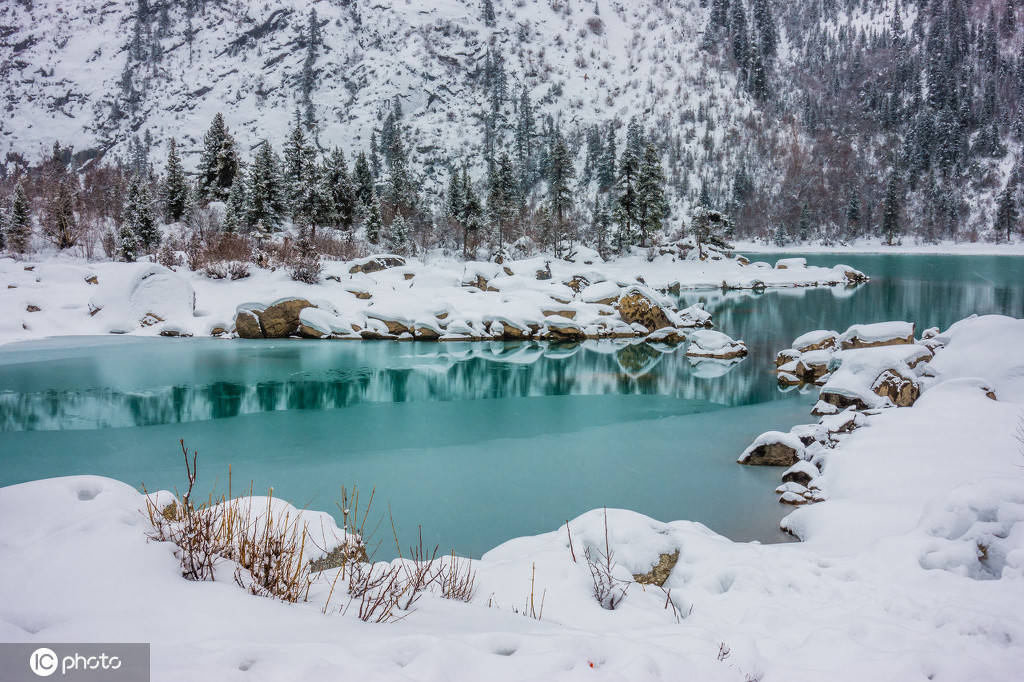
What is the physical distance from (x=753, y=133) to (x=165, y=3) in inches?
4826

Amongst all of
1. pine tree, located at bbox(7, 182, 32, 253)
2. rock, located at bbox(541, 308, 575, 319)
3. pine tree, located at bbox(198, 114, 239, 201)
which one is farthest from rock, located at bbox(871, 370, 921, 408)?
pine tree, located at bbox(198, 114, 239, 201)

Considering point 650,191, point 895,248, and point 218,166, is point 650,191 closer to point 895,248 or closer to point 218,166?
point 218,166

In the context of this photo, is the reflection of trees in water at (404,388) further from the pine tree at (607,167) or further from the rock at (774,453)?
the pine tree at (607,167)

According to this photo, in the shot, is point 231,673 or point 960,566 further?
point 960,566

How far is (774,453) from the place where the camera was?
9.48 m

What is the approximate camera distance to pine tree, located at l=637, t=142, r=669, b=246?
49.8 m

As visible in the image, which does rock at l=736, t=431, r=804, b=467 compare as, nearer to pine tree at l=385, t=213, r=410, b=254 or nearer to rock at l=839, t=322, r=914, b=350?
rock at l=839, t=322, r=914, b=350

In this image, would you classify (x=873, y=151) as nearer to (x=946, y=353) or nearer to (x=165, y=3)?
(x=946, y=353)

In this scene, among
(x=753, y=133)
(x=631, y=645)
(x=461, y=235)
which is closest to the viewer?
(x=631, y=645)

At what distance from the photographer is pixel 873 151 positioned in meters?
108

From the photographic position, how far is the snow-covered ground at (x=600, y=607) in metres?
2.38

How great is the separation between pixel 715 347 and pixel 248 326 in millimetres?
19999

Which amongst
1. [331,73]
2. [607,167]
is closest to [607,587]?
[607,167]

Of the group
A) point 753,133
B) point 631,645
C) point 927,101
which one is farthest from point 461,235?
point 927,101
